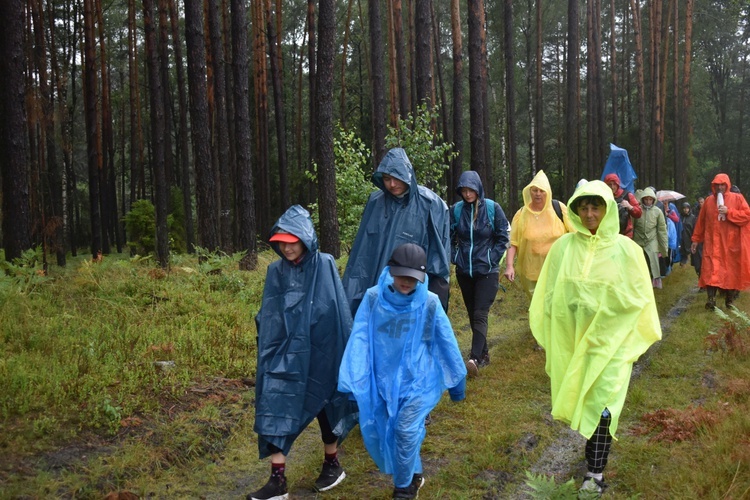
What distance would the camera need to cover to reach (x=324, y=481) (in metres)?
4.93

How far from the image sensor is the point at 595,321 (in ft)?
15.5

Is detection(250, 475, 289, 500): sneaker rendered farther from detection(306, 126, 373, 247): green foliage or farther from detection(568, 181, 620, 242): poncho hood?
detection(306, 126, 373, 247): green foliage

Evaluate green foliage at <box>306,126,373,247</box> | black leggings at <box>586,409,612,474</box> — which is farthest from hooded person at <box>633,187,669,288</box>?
black leggings at <box>586,409,612,474</box>

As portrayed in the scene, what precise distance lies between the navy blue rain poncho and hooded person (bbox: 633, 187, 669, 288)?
8.90 m

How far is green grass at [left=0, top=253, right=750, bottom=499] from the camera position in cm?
491

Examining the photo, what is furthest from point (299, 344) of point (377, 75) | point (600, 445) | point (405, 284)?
point (377, 75)

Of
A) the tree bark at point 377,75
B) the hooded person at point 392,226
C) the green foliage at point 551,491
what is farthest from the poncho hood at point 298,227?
the tree bark at point 377,75

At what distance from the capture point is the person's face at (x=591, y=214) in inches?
193

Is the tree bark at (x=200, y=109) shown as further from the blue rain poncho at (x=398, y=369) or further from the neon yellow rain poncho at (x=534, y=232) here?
the blue rain poncho at (x=398, y=369)

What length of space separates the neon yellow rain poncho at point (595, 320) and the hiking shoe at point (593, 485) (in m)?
0.33

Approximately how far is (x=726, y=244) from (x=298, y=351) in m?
9.00

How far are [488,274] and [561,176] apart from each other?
123 feet

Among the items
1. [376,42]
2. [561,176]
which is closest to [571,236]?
[376,42]

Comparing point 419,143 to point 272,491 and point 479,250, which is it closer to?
point 479,250
